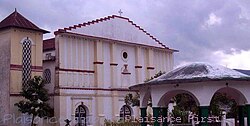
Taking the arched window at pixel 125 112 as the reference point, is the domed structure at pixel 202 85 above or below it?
above

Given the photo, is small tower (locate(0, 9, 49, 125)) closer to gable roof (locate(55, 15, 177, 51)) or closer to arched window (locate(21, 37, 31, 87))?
arched window (locate(21, 37, 31, 87))

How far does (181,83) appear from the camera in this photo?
2108cm

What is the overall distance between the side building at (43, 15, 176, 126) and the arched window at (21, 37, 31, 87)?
8.05 feet

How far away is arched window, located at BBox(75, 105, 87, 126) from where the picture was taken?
39531 millimetres

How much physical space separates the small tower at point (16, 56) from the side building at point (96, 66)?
6.21 ft

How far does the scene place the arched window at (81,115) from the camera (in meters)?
39.5

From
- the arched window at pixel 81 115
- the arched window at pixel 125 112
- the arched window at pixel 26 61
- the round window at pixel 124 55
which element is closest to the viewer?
the arched window at pixel 26 61

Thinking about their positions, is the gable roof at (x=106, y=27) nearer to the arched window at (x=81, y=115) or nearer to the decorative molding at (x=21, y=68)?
the decorative molding at (x=21, y=68)

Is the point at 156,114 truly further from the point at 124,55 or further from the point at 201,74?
the point at 124,55

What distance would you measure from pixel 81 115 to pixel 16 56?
8.01 m

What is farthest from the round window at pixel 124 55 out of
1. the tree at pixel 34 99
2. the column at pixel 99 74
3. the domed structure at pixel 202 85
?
the domed structure at pixel 202 85

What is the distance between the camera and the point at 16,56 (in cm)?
3569

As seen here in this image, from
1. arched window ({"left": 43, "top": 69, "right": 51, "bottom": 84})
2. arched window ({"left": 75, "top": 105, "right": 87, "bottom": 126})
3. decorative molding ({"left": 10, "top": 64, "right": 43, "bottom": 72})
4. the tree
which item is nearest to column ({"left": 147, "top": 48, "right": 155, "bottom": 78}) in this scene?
arched window ({"left": 75, "top": 105, "right": 87, "bottom": 126})

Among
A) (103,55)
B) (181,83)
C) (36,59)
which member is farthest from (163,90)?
(103,55)
